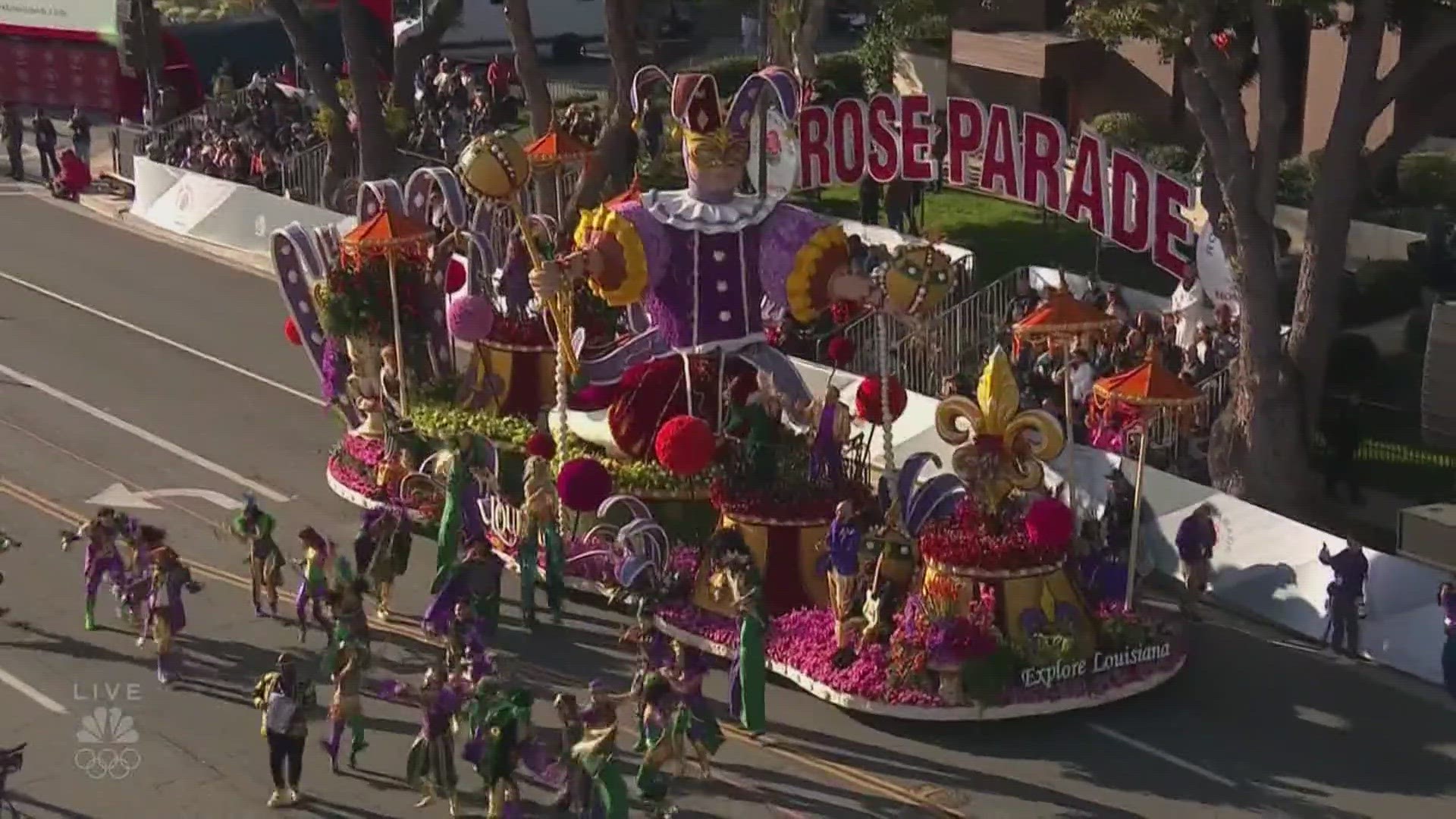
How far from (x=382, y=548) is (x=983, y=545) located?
5.95 metres

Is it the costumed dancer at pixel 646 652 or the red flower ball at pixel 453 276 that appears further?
the red flower ball at pixel 453 276

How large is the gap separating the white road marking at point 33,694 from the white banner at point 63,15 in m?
30.6

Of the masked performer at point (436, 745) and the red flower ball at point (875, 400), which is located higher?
the red flower ball at point (875, 400)

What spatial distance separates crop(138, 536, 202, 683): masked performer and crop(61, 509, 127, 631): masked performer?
33.3 inches

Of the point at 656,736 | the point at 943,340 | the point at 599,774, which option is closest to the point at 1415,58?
the point at 943,340

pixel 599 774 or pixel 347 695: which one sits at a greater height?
pixel 599 774

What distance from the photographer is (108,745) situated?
63.8ft

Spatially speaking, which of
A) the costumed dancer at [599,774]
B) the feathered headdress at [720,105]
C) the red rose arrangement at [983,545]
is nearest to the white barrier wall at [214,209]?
the feathered headdress at [720,105]

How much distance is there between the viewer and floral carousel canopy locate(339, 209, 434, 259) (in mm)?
24594

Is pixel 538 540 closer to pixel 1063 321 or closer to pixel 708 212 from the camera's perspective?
pixel 708 212

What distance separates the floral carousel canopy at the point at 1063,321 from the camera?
67.0 feet

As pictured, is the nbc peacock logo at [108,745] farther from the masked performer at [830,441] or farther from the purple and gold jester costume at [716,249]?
the masked performer at [830,441]

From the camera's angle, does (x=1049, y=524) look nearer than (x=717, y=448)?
Yes

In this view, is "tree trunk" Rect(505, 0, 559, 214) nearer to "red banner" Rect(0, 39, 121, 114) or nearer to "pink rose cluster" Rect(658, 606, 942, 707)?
"pink rose cluster" Rect(658, 606, 942, 707)
